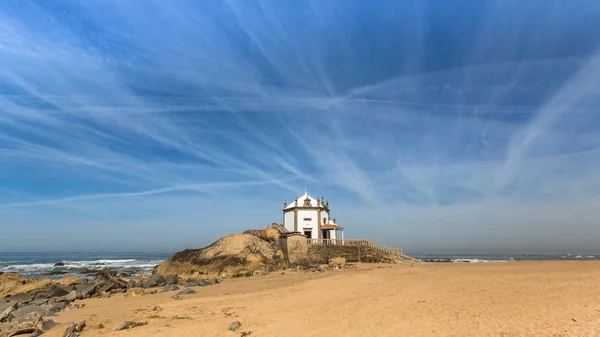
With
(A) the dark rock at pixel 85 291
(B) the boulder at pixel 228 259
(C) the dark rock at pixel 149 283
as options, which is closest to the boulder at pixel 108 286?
(A) the dark rock at pixel 85 291

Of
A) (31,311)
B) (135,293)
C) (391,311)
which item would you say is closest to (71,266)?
(135,293)

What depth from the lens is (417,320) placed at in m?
10.9

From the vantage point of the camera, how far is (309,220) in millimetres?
43781

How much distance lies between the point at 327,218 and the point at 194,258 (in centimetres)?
1781

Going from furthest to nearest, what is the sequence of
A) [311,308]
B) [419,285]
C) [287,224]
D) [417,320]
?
[287,224]
[419,285]
[311,308]
[417,320]

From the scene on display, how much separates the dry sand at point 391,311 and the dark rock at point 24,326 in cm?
64

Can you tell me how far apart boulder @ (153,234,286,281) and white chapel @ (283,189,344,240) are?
6071mm

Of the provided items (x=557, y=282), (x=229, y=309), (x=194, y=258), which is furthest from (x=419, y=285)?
(x=194, y=258)

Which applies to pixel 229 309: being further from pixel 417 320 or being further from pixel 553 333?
pixel 553 333

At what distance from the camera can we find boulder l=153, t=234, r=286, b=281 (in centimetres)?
3344

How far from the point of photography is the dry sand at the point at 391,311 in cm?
1000

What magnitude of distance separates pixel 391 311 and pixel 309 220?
→ 31.7 metres

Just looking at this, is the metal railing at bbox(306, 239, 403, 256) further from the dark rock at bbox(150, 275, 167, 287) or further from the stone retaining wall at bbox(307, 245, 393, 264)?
the dark rock at bbox(150, 275, 167, 287)

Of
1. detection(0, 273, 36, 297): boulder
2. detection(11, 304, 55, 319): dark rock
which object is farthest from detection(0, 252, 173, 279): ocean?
detection(11, 304, 55, 319): dark rock
